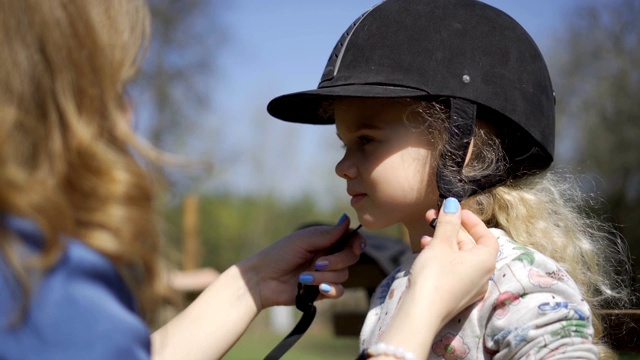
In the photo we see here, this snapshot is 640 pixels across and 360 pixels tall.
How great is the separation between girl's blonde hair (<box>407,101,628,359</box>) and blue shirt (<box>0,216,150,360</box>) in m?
1.23

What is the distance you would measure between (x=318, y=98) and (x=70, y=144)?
1243 millimetres

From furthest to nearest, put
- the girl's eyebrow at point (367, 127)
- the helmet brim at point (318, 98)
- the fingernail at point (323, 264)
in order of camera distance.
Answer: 1. the fingernail at point (323, 264)
2. the girl's eyebrow at point (367, 127)
3. the helmet brim at point (318, 98)

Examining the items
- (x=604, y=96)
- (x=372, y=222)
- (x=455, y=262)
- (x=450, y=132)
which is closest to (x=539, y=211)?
(x=450, y=132)

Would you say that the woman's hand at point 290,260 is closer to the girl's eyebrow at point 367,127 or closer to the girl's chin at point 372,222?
the girl's chin at point 372,222

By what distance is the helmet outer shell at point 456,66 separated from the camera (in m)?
2.32

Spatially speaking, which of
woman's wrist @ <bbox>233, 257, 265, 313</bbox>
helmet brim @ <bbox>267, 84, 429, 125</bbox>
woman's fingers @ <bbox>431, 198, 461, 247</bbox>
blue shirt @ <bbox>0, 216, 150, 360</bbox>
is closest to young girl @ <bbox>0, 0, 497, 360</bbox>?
blue shirt @ <bbox>0, 216, 150, 360</bbox>

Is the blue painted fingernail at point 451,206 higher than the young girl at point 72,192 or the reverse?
the reverse

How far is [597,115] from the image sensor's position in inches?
511

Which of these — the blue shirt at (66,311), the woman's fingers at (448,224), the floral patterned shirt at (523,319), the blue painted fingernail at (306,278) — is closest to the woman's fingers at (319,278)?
the blue painted fingernail at (306,278)

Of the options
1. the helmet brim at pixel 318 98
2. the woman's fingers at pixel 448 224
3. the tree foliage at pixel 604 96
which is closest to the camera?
the woman's fingers at pixel 448 224

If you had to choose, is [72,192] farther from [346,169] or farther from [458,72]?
[458,72]

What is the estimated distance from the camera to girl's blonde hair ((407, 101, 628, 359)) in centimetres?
238

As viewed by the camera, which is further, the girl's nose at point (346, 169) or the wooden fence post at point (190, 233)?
the wooden fence post at point (190, 233)

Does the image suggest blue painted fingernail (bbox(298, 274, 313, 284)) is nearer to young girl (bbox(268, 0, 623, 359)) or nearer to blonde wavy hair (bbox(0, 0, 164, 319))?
young girl (bbox(268, 0, 623, 359))
